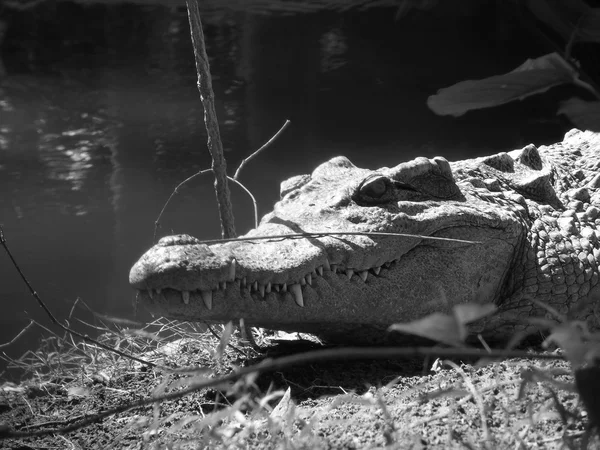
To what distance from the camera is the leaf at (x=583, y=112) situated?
1091 millimetres

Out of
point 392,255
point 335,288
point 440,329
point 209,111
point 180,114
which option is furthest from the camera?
point 180,114

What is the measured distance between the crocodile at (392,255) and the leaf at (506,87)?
48.2 inches

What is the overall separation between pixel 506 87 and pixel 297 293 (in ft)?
4.59

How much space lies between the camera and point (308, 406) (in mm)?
2217

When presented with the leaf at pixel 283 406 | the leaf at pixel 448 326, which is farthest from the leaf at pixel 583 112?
the leaf at pixel 283 406

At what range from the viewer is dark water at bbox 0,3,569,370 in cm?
631

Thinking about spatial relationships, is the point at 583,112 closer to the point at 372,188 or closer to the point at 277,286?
the point at 277,286

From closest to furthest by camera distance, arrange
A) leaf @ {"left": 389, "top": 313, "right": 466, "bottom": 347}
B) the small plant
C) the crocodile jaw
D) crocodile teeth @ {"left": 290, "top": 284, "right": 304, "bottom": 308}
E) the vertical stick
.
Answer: leaf @ {"left": 389, "top": 313, "right": 466, "bottom": 347}
the small plant
the crocodile jaw
crocodile teeth @ {"left": 290, "top": 284, "right": 304, "bottom": 308}
the vertical stick

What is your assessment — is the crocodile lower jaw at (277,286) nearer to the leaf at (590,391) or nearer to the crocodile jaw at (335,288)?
the crocodile jaw at (335,288)

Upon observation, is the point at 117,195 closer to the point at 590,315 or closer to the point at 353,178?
the point at 353,178

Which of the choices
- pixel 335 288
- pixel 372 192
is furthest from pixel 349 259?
pixel 372 192

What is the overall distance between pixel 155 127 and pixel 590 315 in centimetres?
586

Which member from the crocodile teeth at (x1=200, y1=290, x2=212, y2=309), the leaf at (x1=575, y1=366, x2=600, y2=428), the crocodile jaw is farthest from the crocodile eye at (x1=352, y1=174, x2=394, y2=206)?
the leaf at (x1=575, y1=366, x2=600, y2=428)

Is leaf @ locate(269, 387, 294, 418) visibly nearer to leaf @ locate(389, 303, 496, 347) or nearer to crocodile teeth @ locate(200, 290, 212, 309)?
crocodile teeth @ locate(200, 290, 212, 309)
